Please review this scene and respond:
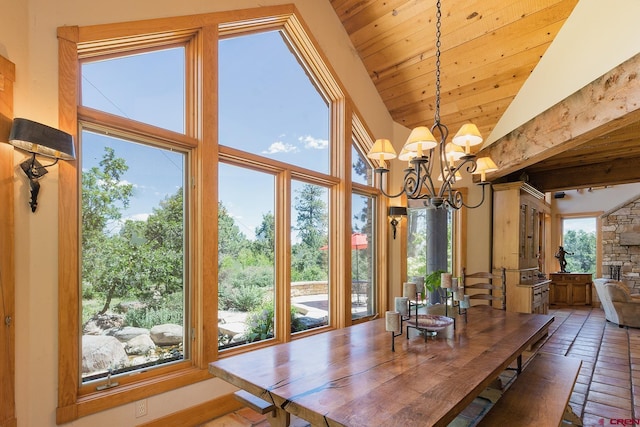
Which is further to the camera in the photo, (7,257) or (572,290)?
(572,290)

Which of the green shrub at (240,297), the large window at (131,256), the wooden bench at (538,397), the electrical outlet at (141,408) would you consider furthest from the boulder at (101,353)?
the wooden bench at (538,397)

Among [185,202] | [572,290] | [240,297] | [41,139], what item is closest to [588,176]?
[572,290]

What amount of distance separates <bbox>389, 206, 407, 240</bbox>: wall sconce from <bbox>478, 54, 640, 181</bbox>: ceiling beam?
1276 millimetres

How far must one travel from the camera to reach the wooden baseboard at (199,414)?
2.38m

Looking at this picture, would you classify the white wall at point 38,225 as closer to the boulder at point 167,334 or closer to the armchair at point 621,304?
the boulder at point 167,334

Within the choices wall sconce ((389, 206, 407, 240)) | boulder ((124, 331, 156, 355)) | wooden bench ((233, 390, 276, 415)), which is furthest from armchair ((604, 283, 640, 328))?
boulder ((124, 331, 156, 355))

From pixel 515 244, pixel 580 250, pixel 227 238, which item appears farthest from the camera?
pixel 580 250

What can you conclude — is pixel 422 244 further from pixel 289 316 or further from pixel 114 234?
pixel 114 234

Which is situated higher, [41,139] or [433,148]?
[433,148]

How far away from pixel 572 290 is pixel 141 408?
29.9ft

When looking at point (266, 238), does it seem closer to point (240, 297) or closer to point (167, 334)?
point (240, 297)

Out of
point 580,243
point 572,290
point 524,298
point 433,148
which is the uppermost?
point 433,148

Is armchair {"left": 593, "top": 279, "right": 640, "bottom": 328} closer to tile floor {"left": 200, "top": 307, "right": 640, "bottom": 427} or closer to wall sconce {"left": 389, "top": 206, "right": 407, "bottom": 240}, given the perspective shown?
tile floor {"left": 200, "top": 307, "right": 640, "bottom": 427}

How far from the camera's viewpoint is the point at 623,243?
757 centimetres
